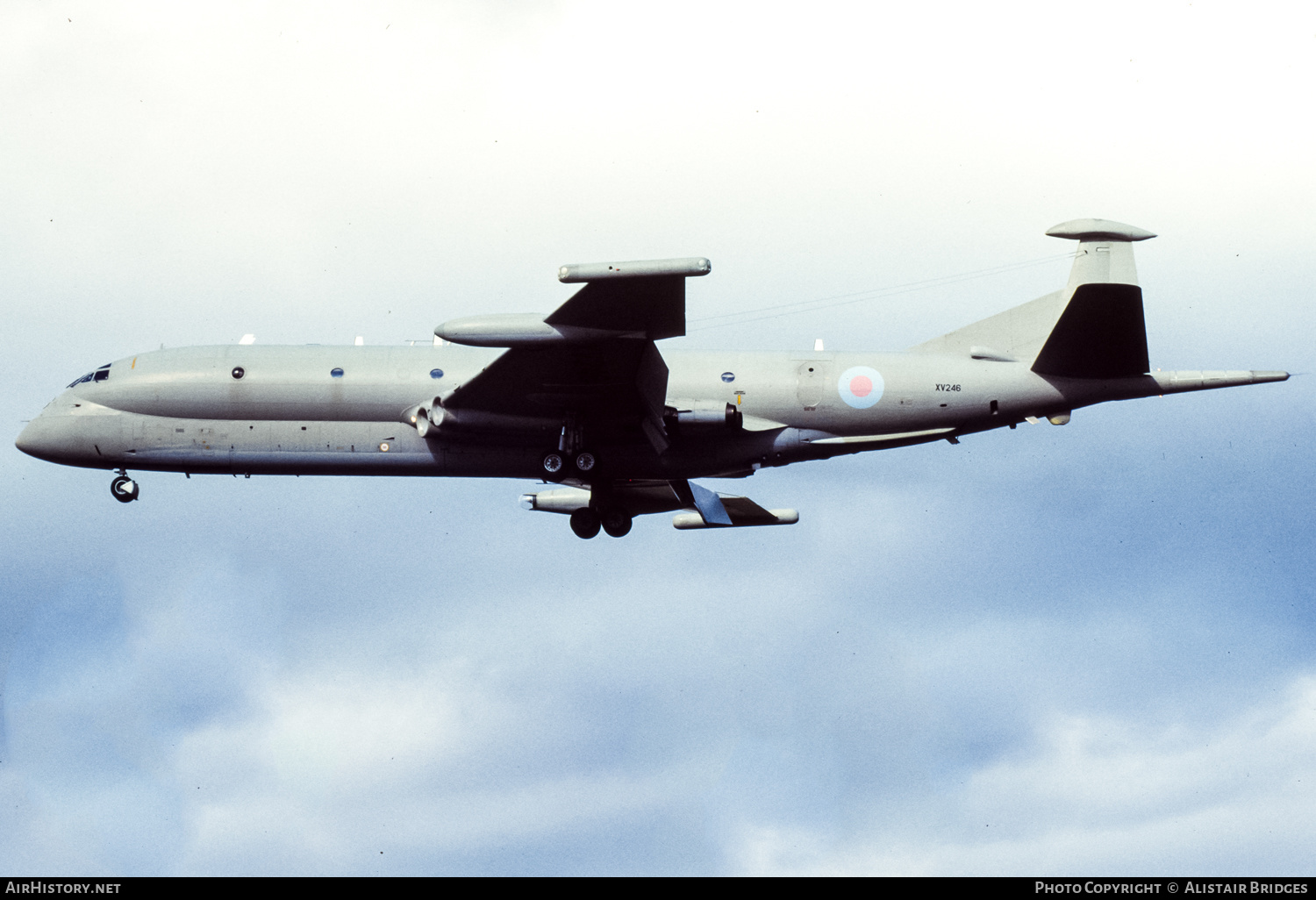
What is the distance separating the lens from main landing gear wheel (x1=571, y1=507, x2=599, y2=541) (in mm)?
37188

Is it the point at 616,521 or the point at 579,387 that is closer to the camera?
the point at 579,387

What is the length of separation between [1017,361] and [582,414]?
9.95 metres

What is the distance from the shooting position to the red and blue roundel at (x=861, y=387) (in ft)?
112

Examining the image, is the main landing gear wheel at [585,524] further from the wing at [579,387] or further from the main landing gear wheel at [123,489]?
the main landing gear wheel at [123,489]

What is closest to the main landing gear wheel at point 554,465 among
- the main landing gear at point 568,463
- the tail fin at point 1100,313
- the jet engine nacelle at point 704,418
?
the main landing gear at point 568,463

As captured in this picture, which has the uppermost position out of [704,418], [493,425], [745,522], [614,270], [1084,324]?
[614,270]

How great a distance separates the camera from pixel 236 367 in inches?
1389

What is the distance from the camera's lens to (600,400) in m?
33.2

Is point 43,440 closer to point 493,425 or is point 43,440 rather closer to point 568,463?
Result: point 493,425

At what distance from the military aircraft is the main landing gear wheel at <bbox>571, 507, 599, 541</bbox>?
1111mm

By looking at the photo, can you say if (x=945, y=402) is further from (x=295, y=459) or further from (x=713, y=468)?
(x=295, y=459)

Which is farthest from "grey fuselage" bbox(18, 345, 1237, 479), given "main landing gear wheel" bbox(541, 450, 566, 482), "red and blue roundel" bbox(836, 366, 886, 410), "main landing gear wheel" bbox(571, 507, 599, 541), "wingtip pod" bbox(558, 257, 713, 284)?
"wingtip pod" bbox(558, 257, 713, 284)

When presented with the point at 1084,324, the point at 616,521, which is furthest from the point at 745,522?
the point at 1084,324

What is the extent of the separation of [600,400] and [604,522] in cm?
499
